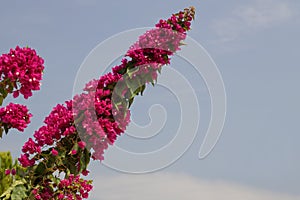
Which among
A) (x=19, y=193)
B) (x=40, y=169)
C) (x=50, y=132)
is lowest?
(x=19, y=193)

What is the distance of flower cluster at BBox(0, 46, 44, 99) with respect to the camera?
6.18 meters

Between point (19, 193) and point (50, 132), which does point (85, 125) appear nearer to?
point (50, 132)

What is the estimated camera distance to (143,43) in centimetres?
714

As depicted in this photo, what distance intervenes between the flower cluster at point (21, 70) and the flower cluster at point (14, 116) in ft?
1.06

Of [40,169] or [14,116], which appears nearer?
[14,116]

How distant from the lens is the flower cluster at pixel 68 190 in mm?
6642

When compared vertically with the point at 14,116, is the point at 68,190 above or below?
below

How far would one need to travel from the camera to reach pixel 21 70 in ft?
20.4

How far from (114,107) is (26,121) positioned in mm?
1208

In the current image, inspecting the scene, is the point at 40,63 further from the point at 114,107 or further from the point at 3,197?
the point at 3,197

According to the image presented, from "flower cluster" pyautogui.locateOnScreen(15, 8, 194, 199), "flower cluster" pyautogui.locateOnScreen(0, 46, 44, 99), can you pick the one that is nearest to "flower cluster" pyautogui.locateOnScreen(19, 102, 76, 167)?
"flower cluster" pyautogui.locateOnScreen(15, 8, 194, 199)

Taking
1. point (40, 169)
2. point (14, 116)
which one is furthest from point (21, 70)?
point (40, 169)

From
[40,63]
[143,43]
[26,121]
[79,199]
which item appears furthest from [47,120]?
[143,43]

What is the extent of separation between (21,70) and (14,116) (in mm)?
704
